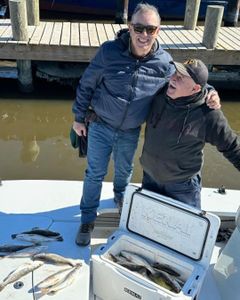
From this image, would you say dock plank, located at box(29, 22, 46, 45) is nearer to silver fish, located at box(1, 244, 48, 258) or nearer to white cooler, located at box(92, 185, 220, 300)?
silver fish, located at box(1, 244, 48, 258)

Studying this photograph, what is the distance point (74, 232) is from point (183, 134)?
1.27m

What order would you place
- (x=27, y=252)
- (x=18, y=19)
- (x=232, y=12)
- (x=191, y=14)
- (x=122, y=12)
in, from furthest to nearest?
(x=232, y=12) < (x=122, y=12) < (x=191, y=14) < (x=18, y=19) < (x=27, y=252)

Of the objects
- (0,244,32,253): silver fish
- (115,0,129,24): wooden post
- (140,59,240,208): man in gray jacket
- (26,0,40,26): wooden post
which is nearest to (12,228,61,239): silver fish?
(0,244,32,253): silver fish

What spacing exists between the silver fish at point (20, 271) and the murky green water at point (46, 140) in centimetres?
269

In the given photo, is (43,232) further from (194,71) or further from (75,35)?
(75,35)

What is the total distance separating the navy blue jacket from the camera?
2.66 m

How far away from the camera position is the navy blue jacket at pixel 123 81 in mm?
2660

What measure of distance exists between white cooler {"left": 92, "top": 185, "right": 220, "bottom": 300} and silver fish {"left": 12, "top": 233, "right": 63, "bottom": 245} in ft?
1.92

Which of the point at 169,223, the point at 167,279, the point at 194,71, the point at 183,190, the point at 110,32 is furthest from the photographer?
the point at 110,32

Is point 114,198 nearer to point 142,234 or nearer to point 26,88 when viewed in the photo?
point 142,234

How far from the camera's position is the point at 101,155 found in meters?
2.95

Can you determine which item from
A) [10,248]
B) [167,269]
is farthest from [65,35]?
[167,269]

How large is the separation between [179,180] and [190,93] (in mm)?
610

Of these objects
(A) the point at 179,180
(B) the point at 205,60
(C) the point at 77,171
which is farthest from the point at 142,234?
(B) the point at 205,60
